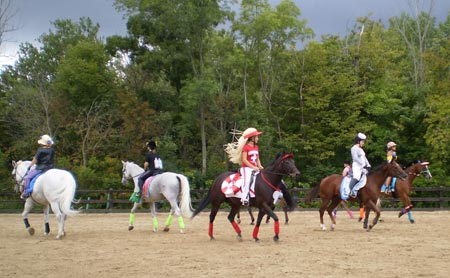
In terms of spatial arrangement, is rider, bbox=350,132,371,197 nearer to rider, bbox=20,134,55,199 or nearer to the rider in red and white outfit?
the rider in red and white outfit

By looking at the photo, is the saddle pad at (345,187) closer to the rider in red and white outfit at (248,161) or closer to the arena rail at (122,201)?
the rider in red and white outfit at (248,161)

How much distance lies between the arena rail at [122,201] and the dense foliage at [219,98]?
3425 millimetres

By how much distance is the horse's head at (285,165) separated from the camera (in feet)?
38.8

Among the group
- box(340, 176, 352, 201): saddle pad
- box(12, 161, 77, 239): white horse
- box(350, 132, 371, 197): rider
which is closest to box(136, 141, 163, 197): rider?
box(12, 161, 77, 239): white horse

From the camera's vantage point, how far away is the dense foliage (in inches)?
1312

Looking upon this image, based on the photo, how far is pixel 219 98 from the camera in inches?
1403

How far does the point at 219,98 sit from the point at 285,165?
2400cm

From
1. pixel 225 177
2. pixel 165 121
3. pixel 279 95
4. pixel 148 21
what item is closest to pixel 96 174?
pixel 165 121

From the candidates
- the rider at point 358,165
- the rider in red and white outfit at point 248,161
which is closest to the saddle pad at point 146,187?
the rider in red and white outfit at point 248,161

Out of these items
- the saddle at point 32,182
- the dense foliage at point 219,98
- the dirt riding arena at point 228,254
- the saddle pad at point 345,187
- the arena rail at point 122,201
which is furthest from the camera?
the dense foliage at point 219,98

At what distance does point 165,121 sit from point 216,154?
397 cm

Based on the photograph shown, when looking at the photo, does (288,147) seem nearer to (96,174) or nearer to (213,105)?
(213,105)

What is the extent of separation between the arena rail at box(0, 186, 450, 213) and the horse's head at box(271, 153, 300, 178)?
13.6m

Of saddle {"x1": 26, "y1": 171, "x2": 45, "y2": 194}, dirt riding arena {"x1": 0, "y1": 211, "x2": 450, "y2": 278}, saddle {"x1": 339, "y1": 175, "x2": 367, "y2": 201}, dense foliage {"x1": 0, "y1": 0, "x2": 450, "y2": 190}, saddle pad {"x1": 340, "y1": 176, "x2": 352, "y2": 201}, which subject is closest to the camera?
dirt riding arena {"x1": 0, "y1": 211, "x2": 450, "y2": 278}
